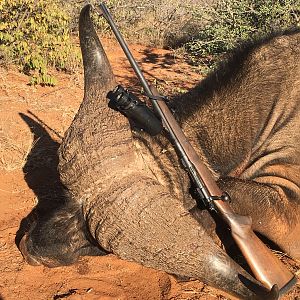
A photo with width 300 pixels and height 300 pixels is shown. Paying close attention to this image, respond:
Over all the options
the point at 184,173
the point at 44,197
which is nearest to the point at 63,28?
the point at 44,197

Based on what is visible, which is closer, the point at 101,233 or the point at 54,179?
the point at 101,233

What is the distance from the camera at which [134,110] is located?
324 cm

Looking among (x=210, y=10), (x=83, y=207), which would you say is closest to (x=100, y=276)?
(x=83, y=207)

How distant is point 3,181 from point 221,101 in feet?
8.60

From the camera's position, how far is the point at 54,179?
5410 millimetres

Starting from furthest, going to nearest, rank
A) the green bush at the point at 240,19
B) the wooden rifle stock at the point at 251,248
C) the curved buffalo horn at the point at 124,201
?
the green bush at the point at 240,19, the wooden rifle stock at the point at 251,248, the curved buffalo horn at the point at 124,201

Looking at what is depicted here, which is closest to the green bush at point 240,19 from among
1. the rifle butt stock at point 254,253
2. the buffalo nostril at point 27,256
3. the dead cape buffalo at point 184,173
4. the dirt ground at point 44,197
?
the dirt ground at point 44,197

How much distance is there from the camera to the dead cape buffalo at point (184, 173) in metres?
3.02

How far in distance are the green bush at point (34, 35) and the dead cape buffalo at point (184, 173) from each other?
4.93 m

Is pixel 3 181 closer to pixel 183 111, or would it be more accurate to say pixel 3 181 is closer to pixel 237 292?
pixel 183 111

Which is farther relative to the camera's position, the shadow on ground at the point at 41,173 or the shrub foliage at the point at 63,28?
the shrub foliage at the point at 63,28

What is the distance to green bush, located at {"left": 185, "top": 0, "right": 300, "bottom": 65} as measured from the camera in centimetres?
859

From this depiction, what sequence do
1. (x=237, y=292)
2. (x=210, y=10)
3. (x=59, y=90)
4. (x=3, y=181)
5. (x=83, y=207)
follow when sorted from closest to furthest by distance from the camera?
(x=237, y=292) < (x=83, y=207) < (x=3, y=181) < (x=59, y=90) < (x=210, y=10)

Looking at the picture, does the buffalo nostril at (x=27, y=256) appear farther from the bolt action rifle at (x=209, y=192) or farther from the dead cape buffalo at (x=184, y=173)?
the bolt action rifle at (x=209, y=192)
